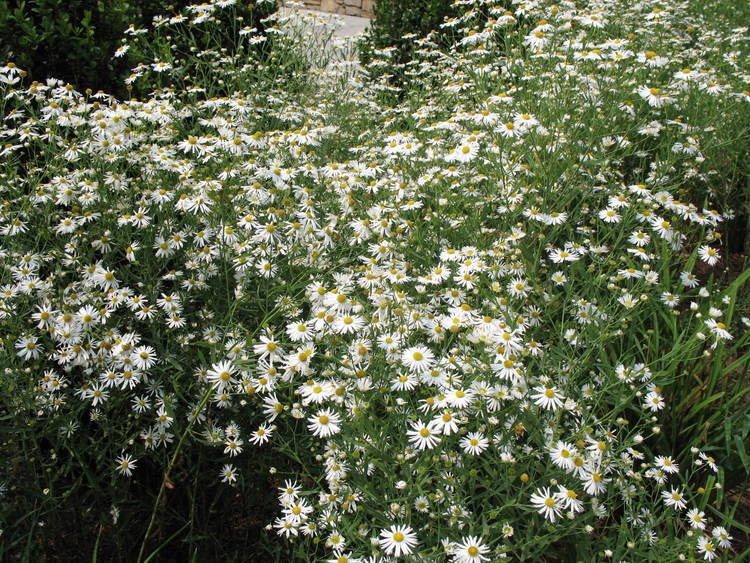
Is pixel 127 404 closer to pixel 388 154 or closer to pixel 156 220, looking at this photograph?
pixel 156 220

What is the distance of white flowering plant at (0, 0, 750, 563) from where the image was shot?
1.98 m

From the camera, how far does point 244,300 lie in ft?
7.79

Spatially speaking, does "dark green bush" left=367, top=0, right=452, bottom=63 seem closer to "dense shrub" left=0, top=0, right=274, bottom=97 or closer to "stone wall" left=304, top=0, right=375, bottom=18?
"dense shrub" left=0, top=0, right=274, bottom=97

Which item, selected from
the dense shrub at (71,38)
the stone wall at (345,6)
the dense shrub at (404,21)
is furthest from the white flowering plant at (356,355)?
the stone wall at (345,6)

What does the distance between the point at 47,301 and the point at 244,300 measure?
74 centimetres

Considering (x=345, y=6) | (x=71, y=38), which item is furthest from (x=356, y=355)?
(x=345, y=6)

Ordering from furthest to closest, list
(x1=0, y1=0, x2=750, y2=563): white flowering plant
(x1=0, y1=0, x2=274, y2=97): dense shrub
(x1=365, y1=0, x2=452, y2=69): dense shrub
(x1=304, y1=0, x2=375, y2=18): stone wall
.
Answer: (x1=304, y1=0, x2=375, y2=18): stone wall, (x1=365, y1=0, x2=452, y2=69): dense shrub, (x1=0, y1=0, x2=274, y2=97): dense shrub, (x1=0, y1=0, x2=750, y2=563): white flowering plant

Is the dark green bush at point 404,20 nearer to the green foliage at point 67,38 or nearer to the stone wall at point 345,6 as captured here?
the green foliage at point 67,38

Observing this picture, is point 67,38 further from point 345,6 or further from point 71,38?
point 345,6

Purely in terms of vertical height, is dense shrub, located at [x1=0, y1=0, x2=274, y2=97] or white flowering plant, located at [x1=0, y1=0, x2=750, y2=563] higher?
dense shrub, located at [x1=0, y1=0, x2=274, y2=97]

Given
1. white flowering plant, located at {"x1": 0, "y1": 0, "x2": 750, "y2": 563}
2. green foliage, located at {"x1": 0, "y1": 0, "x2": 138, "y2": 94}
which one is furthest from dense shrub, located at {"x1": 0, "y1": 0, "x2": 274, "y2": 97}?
white flowering plant, located at {"x1": 0, "y1": 0, "x2": 750, "y2": 563}

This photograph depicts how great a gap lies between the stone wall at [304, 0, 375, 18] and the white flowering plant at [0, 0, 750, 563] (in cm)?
786

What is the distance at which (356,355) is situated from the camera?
2.09m

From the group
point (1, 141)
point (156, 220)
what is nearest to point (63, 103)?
point (1, 141)
